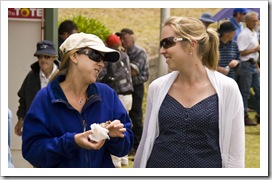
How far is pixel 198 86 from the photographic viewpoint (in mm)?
5879

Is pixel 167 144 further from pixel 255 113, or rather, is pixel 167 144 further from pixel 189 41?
pixel 255 113

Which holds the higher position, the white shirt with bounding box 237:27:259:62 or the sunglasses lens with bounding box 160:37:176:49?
the white shirt with bounding box 237:27:259:62

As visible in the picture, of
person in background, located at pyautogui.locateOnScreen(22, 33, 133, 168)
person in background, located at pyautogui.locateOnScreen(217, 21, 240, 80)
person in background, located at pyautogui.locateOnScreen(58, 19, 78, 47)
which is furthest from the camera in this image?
person in background, located at pyautogui.locateOnScreen(217, 21, 240, 80)

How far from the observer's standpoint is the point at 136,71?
13.9m

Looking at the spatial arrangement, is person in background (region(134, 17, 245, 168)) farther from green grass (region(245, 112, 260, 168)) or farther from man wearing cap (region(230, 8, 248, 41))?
man wearing cap (region(230, 8, 248, 41))

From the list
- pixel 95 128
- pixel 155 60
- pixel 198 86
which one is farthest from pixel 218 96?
pixel 155 60

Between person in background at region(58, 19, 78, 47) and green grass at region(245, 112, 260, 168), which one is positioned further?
green grass at region(245, 112, 260, 168)

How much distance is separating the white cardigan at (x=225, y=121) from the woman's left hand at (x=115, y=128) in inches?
17.3

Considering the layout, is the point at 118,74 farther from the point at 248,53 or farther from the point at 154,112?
the point at 154,112

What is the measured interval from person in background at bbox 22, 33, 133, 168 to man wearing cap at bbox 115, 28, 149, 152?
26.9 ft

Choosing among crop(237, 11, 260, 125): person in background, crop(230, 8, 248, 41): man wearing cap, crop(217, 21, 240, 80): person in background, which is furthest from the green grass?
crop(230, 8, 248, 41): man wearing cap

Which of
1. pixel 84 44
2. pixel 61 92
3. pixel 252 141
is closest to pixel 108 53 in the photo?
pixel 84 44

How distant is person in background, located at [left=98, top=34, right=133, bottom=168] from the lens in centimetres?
1241

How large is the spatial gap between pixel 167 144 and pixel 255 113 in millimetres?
11681
